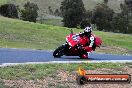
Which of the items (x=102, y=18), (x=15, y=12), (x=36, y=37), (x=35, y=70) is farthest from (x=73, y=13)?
(x=35, y=70)

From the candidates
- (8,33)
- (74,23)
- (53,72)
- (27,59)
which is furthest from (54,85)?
(74,23)

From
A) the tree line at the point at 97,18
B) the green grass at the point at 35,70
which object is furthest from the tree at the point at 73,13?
the green grass at the point at 35,70

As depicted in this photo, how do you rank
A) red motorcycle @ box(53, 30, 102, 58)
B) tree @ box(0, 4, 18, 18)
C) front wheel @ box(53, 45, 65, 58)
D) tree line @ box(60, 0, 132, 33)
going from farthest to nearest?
tree line @ box(60, 0, 132, 33)
tree @ box(0, 4, 18, 18)
red motorcycle @ box(53, 30, 102, 58)
front wheel @ box(53, 45, 65, 58)

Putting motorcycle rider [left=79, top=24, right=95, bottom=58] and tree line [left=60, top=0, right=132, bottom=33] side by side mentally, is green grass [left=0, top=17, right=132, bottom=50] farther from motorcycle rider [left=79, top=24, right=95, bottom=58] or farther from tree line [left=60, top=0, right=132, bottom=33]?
tree line [left=60, top=0, right=132, bottom=33]

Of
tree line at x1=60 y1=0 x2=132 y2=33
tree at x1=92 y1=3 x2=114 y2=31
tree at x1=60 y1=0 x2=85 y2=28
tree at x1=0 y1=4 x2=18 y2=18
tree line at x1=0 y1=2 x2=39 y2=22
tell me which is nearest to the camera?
tree at x1=0 y1=4 x2=18 y2=18

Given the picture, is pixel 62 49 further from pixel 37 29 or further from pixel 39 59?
pixel 37 29

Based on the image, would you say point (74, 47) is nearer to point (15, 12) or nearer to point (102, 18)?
point (15, 12)

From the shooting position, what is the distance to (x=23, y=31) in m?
43.3

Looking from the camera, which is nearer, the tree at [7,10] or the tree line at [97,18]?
the tree at [7,10]

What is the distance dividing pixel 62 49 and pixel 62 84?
679 centimetres

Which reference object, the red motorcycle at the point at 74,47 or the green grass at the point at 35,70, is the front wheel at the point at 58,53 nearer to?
the red motorcycle at the point at 74,47

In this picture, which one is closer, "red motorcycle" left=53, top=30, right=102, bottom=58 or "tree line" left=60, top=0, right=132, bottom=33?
"red motorcycle" left=53, top=30, right=102, bottom=58

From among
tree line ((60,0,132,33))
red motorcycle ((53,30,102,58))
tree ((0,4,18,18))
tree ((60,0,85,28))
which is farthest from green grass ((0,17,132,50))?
tree line ((60,0,132,33))

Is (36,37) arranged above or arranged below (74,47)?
below
